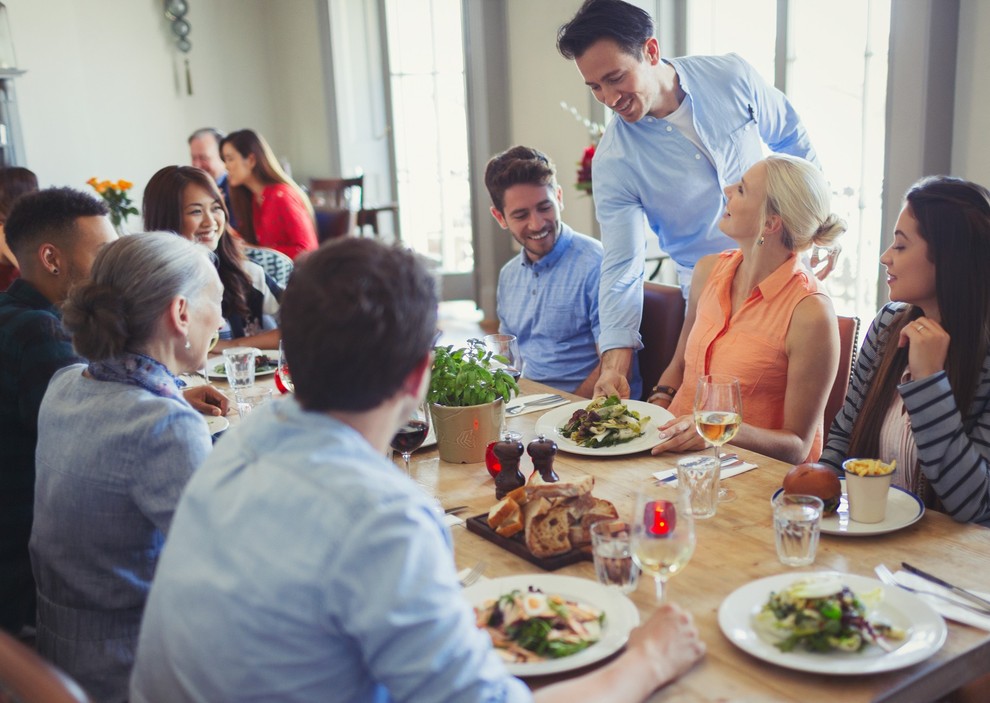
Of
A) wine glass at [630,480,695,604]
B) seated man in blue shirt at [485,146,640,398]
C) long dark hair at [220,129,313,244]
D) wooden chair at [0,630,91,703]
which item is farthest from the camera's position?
long dark hair at [220,129,313,244]

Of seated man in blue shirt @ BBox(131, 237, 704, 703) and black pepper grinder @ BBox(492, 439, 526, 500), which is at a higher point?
seated man in blue shirt @ BBox(131, 237, 704, 703)

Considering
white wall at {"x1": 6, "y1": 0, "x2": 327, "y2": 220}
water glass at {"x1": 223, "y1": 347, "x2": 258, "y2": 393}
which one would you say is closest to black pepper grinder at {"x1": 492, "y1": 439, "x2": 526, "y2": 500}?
water glass at {"x1": 223, "y1": 347, "x2": 258, "y2": 393}

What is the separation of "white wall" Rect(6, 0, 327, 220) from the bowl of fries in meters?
6.12

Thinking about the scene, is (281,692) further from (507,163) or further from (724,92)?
(724,92)

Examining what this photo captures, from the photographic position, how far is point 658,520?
1170mm

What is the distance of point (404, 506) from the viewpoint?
2.89 feet

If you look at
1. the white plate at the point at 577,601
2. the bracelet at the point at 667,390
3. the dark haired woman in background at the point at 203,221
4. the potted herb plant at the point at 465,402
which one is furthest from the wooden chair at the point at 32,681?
the dark haired woman in background at the point at 203,221

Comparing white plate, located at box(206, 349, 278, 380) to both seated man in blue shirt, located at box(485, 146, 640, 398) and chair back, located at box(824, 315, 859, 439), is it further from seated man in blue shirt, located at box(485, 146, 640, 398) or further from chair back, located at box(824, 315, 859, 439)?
chair back, located at box(824, 315, 859, 439)

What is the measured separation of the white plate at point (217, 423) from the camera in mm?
2055

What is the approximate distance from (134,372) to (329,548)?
2.33 feet

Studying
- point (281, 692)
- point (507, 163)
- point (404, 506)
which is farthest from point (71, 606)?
point (507, 163)

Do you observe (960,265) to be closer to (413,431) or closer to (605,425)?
(605,425)

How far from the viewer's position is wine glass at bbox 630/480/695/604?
3.83 ft

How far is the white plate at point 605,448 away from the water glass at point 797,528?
523 millimetres
